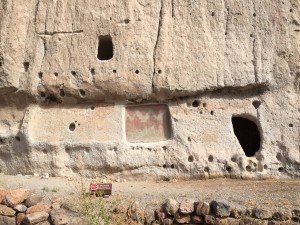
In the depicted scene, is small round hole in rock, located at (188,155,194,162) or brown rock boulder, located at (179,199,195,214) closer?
brown rock boulder, located at (179,199,195,214)

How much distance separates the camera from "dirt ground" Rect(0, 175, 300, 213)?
5.30 metres

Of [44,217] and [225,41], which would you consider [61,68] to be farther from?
[44,217]

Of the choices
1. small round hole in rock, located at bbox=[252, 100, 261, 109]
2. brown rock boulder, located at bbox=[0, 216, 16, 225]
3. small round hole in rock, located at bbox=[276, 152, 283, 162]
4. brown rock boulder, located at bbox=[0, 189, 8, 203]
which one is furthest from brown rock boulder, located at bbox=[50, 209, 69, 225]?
small round hole in rock, located at bbox=[252, 100, 261, 109]

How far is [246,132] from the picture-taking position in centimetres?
825

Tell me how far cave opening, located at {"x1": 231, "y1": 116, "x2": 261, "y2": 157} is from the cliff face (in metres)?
0.02

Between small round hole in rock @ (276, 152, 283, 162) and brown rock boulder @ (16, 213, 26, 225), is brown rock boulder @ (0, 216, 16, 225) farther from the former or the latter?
small round hole in rock @ (276, 152, 283, 162)

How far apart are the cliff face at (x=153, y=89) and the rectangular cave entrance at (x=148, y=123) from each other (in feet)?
0.06

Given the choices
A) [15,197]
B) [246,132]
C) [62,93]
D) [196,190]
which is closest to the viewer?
[15,197]

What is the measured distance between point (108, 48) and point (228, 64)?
2.60m

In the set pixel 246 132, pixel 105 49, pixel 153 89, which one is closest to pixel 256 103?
pixel 246 132

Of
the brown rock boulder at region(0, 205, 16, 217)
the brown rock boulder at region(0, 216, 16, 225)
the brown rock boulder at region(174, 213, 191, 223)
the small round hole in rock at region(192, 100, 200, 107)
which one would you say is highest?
the small round hole in rock at region(192, 100, 200, 107)

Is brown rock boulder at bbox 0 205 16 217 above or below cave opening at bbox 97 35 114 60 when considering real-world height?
below

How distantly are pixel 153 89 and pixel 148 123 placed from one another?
26.2 inches

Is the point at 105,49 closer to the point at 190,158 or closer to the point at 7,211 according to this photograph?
the point at 190,158
